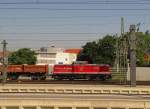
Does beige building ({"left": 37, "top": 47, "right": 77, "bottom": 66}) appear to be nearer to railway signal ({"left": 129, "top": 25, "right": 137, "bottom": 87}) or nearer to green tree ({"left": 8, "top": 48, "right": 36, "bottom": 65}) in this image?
green tree ({"left": 8, "top": 48, "right": 36, "bottom": 65})

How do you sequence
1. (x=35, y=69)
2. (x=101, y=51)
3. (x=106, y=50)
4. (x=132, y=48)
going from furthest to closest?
(x=101, y=51) → (x=106, y=50) → (x=35, y=69) → (x=132, y=48)

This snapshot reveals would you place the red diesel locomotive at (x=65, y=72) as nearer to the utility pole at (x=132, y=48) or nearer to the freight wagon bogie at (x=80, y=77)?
the freight wagon bogie at (x=80, y=77)

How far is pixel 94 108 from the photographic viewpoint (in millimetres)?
24484

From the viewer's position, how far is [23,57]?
147000 millimetres

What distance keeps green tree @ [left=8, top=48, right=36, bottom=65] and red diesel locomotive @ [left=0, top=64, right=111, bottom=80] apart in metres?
52.5

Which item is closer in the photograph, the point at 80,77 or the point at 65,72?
the point at 65,72

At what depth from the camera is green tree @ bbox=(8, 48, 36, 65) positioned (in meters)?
143

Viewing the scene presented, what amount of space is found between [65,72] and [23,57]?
6262 centimetres

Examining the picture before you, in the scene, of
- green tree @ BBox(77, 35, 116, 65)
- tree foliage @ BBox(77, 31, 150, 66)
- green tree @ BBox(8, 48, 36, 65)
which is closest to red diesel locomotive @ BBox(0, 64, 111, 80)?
tree foliage @ BBox(77, 31, 150, 66)

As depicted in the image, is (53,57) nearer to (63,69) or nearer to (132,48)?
(63,69)

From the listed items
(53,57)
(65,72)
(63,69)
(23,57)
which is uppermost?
(23,57)

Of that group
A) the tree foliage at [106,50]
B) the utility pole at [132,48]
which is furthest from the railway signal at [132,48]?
the tree foliage at [106,50]

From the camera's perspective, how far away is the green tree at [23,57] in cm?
14275

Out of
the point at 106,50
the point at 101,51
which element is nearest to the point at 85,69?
the point at 106,50
